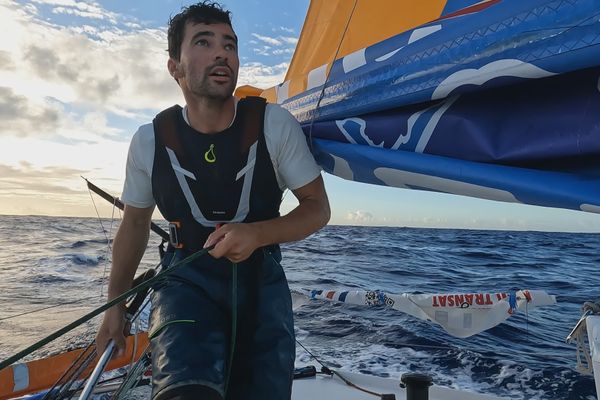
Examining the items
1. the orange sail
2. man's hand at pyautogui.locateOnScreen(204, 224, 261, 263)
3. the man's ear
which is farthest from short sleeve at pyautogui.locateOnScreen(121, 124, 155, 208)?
the orange sail

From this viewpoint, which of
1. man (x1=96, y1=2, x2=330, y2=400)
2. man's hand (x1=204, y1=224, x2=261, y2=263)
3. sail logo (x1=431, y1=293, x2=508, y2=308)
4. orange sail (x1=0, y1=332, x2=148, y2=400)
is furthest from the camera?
sail logo (x1=431, y1=293, x2=508, y2=308)

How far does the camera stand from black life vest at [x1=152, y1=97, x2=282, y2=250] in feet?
6.04

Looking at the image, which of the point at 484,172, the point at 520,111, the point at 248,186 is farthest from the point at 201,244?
the point at 520,111

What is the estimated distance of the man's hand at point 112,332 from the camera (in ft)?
6.40

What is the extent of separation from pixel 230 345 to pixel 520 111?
122cm

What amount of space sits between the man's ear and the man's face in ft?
0.19

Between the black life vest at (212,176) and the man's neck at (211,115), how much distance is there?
0.04m

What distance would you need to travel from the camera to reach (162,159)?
188cm

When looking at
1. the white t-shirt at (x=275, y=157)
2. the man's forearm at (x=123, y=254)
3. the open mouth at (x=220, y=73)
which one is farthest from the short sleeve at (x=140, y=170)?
the open mouth at (x=220, y=73)

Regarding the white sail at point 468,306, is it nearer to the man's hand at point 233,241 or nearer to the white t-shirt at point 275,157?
the white t-shirt at point 275,157

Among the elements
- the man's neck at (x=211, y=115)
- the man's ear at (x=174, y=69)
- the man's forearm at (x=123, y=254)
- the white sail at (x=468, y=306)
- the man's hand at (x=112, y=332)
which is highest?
the man's ear at (x=174, y=69)

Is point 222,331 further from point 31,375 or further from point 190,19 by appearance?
point 31,375

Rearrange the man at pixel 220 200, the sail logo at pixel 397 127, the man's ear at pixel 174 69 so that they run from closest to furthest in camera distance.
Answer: the sail logo at pixel 397 127 < the man at pixel 220 200 < the man's ear at pixel 174 69

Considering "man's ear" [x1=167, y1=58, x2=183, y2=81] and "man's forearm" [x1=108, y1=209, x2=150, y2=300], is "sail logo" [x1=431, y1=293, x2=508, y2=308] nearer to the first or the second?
"man's forearm" [x1=108, y1=209, x2=150, y2=300]
